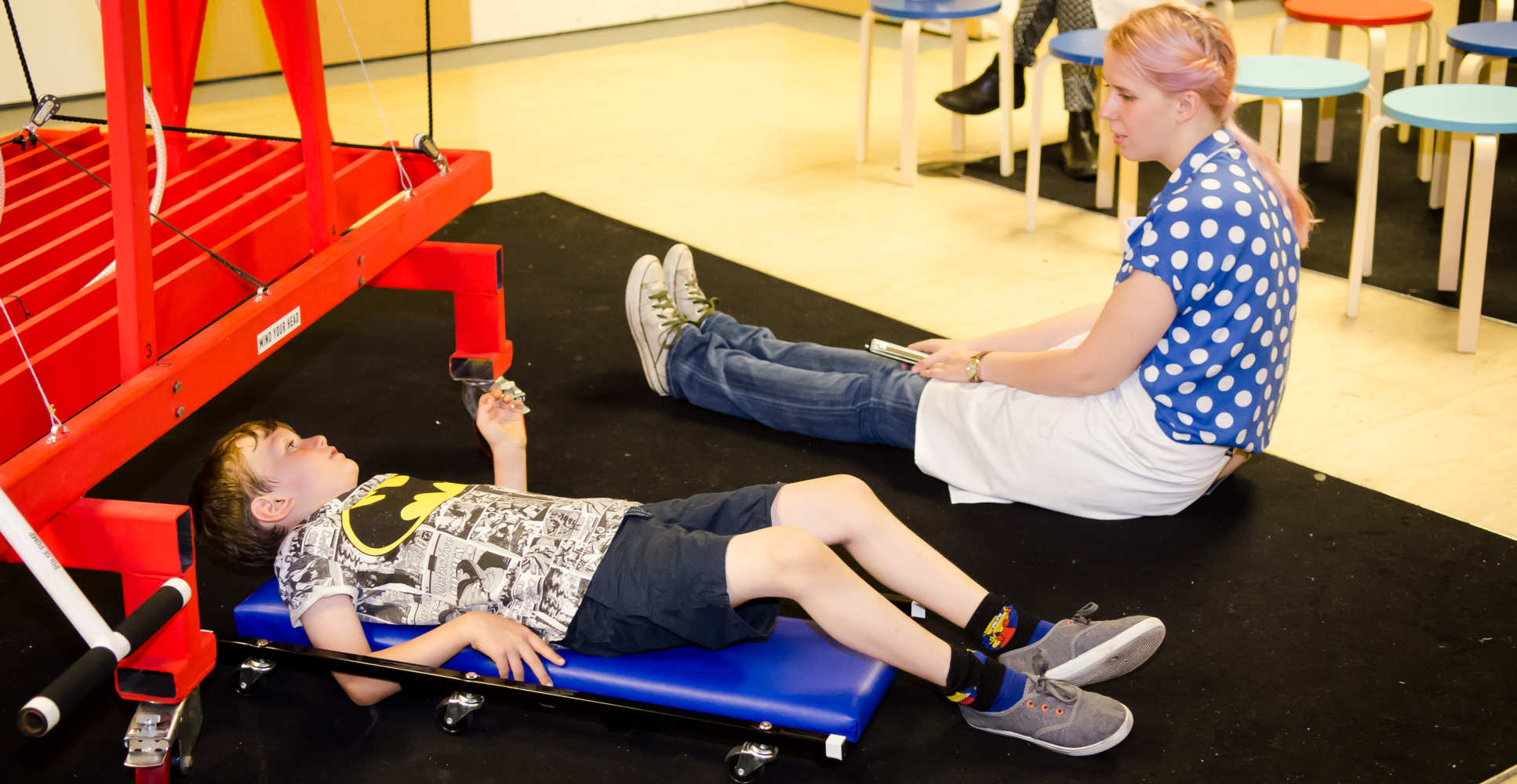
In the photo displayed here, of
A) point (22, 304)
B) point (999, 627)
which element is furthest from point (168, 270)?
point (999, 627)

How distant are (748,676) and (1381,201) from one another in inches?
116

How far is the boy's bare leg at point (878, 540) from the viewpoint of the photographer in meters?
1.79

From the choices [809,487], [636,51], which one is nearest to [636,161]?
[636,51]

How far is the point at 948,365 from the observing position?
232cm

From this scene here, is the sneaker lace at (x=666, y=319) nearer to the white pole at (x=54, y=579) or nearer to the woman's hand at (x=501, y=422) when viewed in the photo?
the woman's hand at (x=501, y=422)

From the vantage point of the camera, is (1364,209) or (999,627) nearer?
(999,627)

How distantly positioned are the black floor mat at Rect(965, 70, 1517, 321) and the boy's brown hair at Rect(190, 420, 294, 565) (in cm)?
254

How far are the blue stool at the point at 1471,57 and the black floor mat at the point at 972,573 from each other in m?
1.43

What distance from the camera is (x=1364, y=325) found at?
121 inches

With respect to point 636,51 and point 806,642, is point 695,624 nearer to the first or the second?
point 806,642

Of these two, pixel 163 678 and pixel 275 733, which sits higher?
pixel 163 678

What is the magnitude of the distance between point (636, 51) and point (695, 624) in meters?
4.77

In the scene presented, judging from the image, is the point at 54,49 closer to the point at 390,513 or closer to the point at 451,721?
the point at 390,513

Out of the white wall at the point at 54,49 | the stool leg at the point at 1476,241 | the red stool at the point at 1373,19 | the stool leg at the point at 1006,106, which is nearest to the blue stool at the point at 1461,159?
the stool leg at the point at 1476,241
